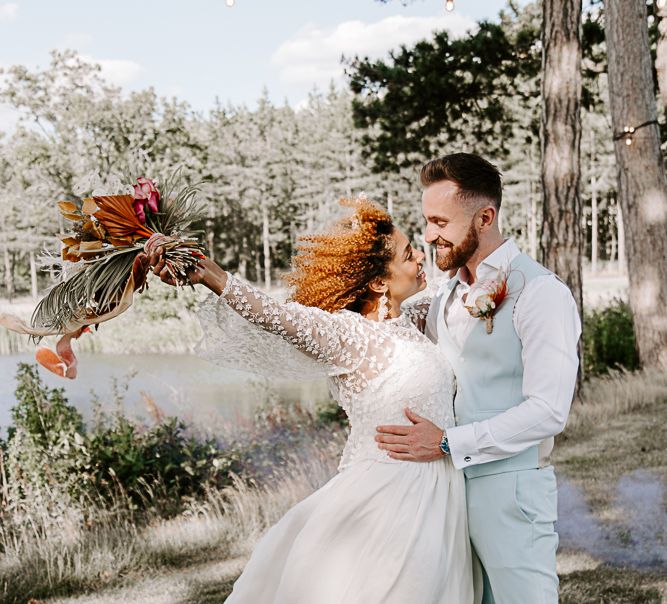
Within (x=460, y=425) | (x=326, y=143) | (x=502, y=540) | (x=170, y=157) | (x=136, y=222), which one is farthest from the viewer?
(x=326, y=143)

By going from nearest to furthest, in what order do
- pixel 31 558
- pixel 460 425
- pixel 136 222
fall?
1. pixel 136 222
2. pixel 460 425
3. pixel 31 558

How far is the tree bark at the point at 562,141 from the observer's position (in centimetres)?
858

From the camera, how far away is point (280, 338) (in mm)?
2768

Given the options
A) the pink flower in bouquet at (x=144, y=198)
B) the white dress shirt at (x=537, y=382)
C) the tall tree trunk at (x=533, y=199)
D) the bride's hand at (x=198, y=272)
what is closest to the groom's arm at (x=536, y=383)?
the white dress shirt at (x=537, y=382)

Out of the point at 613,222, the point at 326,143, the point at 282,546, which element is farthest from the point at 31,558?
the point at 613,222

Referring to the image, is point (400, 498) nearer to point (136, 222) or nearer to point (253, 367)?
point (253, 367)

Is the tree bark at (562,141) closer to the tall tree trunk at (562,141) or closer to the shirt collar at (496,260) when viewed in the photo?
the tall tree trunk at (562,141)

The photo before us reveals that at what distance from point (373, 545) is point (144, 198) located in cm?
136

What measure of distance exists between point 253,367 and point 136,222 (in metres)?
0.74

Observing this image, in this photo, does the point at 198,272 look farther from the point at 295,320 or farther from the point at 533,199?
the point at 533,199

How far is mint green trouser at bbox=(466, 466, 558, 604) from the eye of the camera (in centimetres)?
260

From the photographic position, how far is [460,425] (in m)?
2.82

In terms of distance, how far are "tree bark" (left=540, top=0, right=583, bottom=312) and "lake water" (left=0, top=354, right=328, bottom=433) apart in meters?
3.75

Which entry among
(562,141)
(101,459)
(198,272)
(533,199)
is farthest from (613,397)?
(533,199)
